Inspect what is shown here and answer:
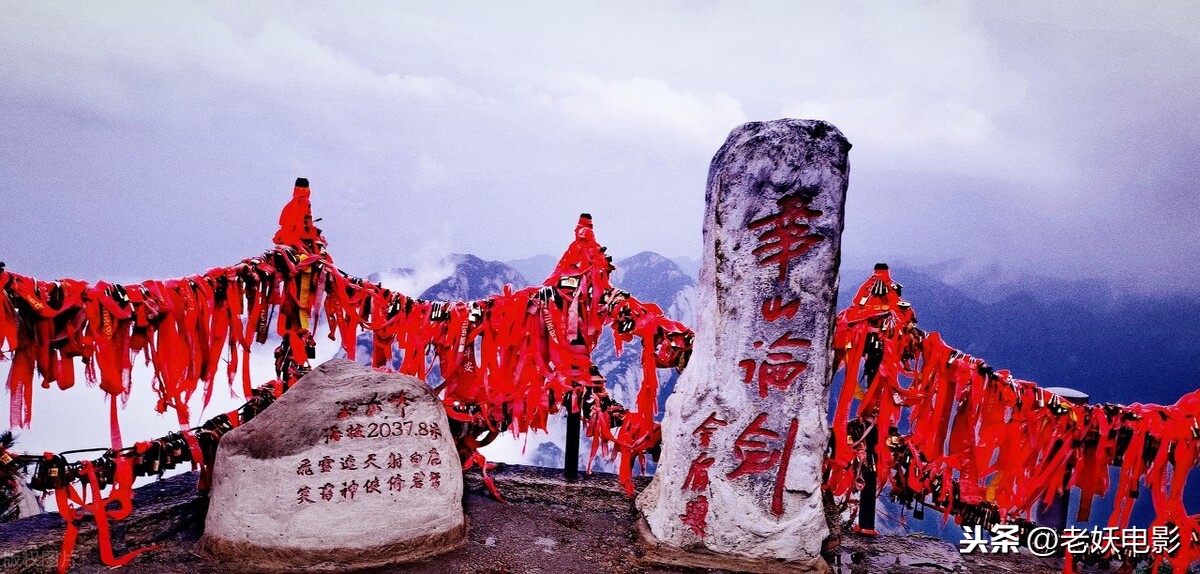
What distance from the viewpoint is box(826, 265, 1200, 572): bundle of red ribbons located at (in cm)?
380

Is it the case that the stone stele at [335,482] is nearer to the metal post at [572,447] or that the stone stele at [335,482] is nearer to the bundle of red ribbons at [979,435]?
the metal post at [572,447]

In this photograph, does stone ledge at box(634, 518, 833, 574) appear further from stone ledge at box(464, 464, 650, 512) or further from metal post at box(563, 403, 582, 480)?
metal post at box(563, 403, 582, 480)

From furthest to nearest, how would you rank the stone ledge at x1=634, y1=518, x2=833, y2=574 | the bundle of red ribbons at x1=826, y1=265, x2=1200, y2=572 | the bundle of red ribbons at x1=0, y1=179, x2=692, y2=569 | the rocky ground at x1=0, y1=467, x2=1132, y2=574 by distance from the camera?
the bundle of red ribbons at x1=0, y1=179, x2=692, y2=569
the bundle of red ribbons at x1=826, y1=265, x2=1200, y2=572
the stone ledge at x1=634, y1=518, x2=833, y2=574
the rocky ground at x1=0, y1=467, x2=1132, y2=574

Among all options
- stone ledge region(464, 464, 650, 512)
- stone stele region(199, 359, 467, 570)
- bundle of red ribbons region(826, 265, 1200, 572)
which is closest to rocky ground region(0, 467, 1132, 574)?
stone ledge region(464, 464, 650, 512)

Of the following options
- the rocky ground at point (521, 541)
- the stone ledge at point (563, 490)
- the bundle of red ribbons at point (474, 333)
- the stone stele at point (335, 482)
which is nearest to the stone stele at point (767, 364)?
the rocky ground at point (521, 541)

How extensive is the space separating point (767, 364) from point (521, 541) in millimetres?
1638

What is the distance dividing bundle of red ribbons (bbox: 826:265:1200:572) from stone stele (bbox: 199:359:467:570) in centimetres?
218

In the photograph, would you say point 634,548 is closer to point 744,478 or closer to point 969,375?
point 744,478

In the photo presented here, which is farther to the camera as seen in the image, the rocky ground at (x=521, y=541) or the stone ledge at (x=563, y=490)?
the stone ledge at (x=563, y=490)

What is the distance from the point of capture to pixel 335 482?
3.41 m

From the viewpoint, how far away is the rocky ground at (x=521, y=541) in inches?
136

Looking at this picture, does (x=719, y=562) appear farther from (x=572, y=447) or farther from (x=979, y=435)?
(x=979, y=435)

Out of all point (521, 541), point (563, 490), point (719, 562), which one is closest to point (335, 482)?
point (521, 541)

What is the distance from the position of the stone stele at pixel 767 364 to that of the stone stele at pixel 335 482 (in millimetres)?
1268
